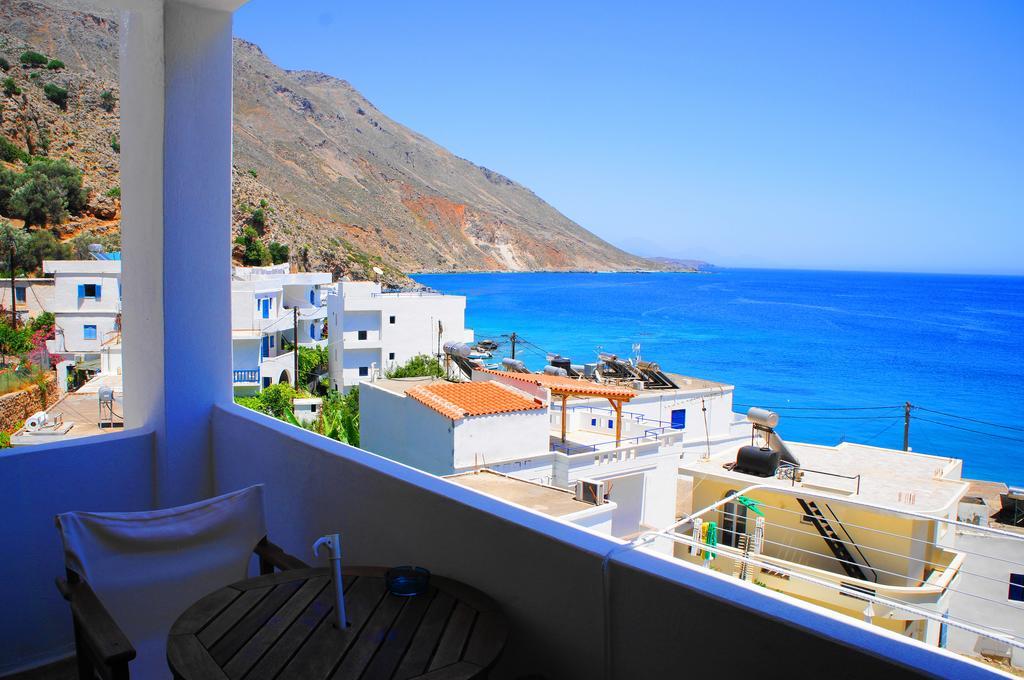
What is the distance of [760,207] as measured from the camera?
107438 millimetres

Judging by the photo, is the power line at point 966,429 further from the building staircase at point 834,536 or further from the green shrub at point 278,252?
the green shrub at point 278,252

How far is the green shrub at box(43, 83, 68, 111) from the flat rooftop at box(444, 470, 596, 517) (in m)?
33.7

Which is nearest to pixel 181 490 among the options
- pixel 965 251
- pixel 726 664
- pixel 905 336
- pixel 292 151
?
pixel 726 664

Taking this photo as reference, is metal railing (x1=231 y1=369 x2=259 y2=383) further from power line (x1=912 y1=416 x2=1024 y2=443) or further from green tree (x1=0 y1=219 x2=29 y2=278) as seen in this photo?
power line (x1=912 y1=416 x2=1024 y2=443)

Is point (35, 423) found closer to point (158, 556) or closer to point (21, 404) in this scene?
point (21, 404)

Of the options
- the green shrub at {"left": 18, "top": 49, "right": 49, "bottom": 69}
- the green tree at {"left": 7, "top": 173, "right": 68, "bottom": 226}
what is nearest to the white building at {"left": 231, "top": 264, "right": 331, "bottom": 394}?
the green tree at {"left": 7, "top": 173, "right": 68, "bottom": 226}

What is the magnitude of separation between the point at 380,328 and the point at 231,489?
89.5ft

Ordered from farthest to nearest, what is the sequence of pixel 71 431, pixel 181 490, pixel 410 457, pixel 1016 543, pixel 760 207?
pixel 760 207 → pixel 1016 543 → pixel 410 457 → pixel 71 431 → pixel 181 490

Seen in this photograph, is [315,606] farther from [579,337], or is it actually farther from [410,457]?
[579,337]

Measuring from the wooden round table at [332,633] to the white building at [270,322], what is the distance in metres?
17.4

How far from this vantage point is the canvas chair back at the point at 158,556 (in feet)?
6.37

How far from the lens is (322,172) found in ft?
278

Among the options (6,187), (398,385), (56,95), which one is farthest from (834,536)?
(56,95)

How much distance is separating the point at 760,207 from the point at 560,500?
108 m
